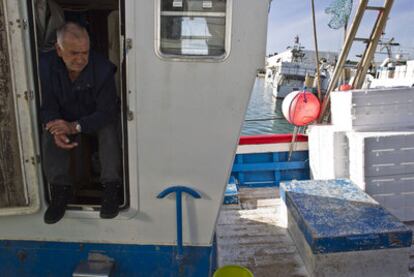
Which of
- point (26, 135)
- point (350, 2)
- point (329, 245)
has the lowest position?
point (329, 245)

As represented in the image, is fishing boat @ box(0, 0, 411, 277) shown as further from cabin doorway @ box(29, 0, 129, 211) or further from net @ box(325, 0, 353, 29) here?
net @ box(325, 0, 353, 29)

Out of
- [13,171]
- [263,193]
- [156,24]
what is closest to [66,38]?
[156,24]

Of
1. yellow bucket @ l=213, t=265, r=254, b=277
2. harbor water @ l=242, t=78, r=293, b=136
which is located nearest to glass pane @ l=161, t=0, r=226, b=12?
yellow bucket @ l=213, t=265, r=254, b=277

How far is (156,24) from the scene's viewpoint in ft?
6.22

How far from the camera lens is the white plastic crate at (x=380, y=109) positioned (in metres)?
3.66

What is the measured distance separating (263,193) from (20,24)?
11.6 ft

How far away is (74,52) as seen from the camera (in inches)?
81.5

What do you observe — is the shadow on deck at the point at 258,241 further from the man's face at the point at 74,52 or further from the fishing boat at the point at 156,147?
the man's face at the point at 74,52

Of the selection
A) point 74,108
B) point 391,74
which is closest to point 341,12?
point 74,108

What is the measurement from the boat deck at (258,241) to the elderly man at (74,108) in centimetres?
136

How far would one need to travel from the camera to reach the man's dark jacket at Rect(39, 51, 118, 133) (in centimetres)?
209

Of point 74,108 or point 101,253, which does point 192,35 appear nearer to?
point 74,108

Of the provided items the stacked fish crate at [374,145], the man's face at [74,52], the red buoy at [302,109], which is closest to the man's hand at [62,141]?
the man's face at [74,52]

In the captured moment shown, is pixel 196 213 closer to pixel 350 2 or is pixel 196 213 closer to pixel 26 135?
pixel 26 135
